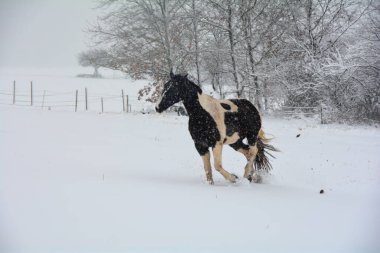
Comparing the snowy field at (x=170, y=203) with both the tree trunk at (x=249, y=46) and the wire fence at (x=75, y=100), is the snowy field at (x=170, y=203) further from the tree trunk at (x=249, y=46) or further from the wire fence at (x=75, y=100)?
the wire fence at (x=75, y=100)

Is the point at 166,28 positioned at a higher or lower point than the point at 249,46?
higher

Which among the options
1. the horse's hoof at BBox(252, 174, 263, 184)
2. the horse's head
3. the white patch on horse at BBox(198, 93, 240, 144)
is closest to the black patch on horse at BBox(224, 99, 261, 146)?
the white patch on horse at BBox(198, 93, 240, 144)

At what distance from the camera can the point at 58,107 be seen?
2678cm

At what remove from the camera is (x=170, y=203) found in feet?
16.7

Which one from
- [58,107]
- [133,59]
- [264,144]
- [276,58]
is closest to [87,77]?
[58,107]

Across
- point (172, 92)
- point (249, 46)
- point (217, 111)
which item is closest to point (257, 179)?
point (217, 111)

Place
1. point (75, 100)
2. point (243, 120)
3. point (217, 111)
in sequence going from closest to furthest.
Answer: point (217, 111) < point (243, 120) < point (75, 100)

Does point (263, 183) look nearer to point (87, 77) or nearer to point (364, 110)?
point (364, 110)

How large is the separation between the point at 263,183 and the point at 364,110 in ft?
42.1

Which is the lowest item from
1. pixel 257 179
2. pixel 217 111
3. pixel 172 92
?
pixel 257 179

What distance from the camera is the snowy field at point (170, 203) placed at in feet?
13.1

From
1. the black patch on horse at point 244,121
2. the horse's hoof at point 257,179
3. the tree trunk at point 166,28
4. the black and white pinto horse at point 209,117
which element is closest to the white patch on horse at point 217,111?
the black and white pinto horse at point 209,117

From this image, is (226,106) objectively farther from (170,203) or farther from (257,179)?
(170,203)

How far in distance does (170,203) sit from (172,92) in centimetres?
214
